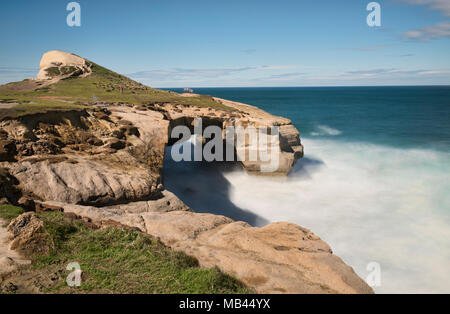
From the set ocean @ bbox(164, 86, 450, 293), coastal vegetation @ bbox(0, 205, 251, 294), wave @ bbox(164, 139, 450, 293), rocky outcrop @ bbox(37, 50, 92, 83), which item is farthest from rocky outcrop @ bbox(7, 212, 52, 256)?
rocky outcrop @ bbox(37, 50, 92, 83)

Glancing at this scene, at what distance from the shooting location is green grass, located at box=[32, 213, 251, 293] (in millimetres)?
6027

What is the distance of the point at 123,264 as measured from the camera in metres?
6.93

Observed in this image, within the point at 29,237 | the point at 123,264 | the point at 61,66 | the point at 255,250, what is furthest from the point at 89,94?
the point at 255,250

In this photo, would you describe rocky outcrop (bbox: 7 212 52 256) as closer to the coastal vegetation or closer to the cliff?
the coastal vegetation

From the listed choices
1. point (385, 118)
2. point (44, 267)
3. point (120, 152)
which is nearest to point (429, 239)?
point (120, 152)

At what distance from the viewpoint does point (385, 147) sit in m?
36.7

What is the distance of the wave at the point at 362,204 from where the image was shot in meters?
15.4

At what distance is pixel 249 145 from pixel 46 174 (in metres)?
15.3

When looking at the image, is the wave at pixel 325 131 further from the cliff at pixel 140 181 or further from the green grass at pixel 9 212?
the green grass at pixel 9 212

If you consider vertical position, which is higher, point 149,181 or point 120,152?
point 120,152

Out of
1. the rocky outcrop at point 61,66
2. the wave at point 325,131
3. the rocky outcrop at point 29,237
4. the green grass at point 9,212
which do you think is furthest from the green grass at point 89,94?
the wave at point 325,131

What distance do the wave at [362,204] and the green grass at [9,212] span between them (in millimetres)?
12060

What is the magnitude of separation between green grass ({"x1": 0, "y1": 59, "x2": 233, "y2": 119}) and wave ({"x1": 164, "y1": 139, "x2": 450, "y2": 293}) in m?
6.64
